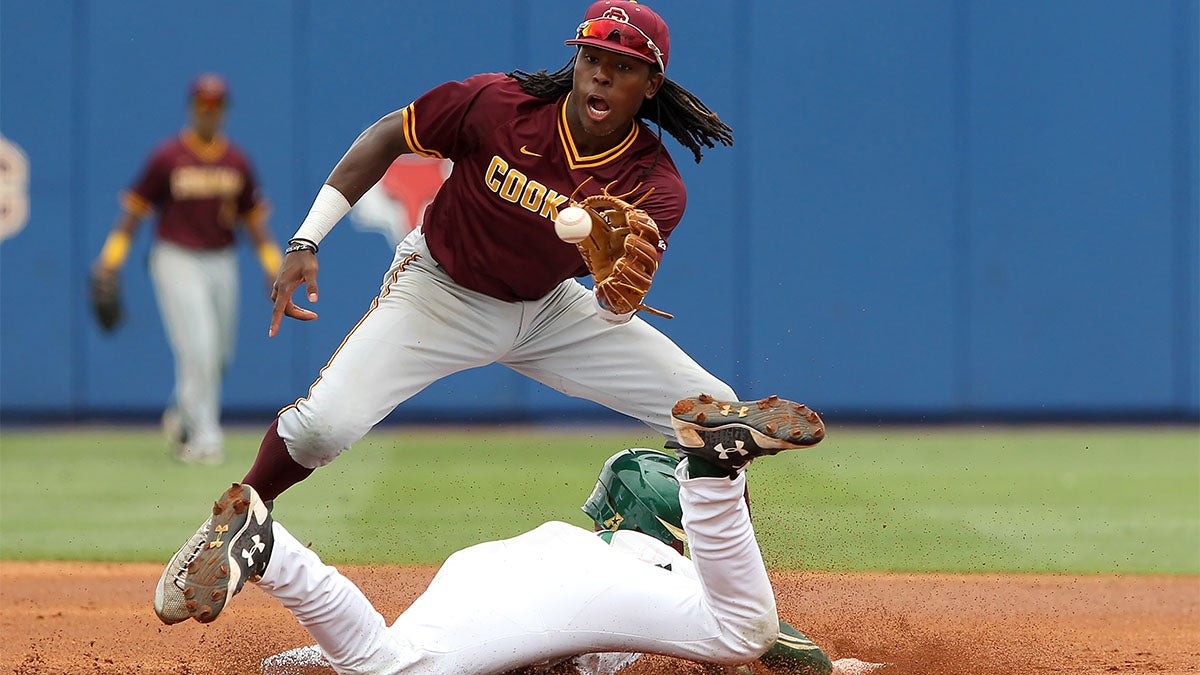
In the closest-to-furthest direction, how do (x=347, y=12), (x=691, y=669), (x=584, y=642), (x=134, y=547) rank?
(x=584, y=642) → (x=691, y=669) → (x=134, y=547) → (x=347, y=12)

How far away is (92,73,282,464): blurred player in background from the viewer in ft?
29.1

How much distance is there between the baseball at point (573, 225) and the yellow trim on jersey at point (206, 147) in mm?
6154

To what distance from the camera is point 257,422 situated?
11188 mm

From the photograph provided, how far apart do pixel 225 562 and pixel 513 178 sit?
5.30ft

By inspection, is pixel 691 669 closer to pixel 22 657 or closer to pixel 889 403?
pixel 22 657

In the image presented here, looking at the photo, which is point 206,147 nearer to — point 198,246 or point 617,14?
point 198,246

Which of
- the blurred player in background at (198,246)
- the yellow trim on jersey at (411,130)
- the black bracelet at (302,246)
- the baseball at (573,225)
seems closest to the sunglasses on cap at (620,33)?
the yellow trim on jersey at (411,130)

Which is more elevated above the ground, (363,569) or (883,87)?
(883,87)

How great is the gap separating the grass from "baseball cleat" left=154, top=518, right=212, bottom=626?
2.45 metres

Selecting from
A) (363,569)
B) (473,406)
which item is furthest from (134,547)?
(473,406)

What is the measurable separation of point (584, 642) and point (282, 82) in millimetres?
8513

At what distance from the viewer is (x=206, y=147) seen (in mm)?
9352

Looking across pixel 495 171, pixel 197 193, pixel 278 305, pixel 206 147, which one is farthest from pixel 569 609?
pixel 206 147

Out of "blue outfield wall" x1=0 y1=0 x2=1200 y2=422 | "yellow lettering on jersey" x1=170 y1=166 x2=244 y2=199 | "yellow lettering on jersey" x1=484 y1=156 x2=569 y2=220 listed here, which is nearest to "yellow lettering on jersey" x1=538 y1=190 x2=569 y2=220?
"yellow lettering on jersey" x1=484 y1=156 x2=569 y2=220
